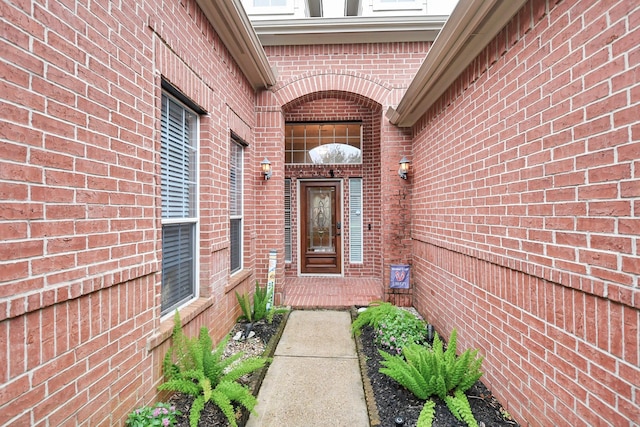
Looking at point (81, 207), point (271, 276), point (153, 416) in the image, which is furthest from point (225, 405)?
point (271, 276)

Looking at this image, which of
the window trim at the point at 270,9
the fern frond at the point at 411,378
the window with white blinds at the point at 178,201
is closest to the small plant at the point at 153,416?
the window with white blinds at the point at 178,201

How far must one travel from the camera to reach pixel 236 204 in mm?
4500

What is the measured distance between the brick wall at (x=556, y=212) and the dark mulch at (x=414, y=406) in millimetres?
106

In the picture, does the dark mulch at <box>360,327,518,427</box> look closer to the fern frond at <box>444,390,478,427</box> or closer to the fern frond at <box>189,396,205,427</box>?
the fern frond at <box>444,390,478,427</box>

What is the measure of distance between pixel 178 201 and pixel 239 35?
2120 mm

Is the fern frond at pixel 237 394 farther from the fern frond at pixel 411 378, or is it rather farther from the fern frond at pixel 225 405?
the fern frond at pixel 411 378

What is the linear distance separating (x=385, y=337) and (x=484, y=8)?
126 inches

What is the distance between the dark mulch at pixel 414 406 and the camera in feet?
7.01

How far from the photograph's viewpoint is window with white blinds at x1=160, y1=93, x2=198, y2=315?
261 centimetres

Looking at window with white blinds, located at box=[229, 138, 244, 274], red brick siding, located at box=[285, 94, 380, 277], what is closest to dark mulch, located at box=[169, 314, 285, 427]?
window with white blinds, located at box=[229, 138, 244, 274]

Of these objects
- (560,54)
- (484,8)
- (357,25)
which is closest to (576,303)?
(560,54)

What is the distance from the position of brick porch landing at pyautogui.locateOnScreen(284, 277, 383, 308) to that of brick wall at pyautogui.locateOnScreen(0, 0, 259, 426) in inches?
120

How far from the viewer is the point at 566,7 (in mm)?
1683

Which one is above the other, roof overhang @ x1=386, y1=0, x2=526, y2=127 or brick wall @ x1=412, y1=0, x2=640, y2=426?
roof overhang @ x1=386, y1=0, x2=526, y2=127
